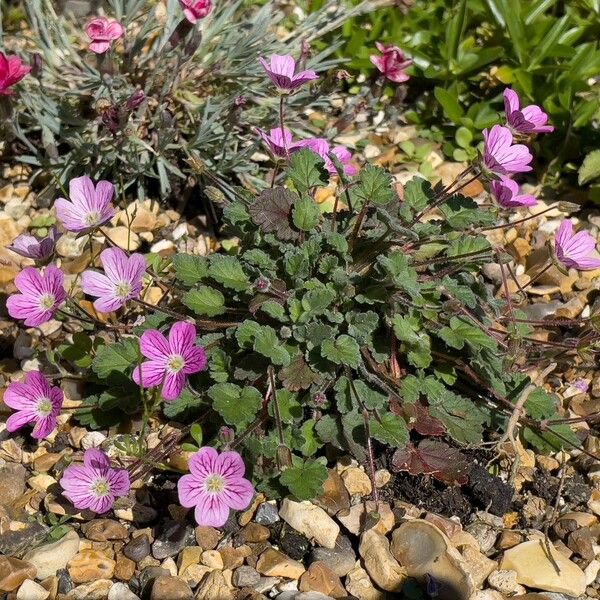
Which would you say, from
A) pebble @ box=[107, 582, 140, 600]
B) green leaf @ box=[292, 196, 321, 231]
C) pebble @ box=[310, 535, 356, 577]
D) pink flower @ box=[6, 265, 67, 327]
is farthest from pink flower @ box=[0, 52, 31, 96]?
pebble @ box=[310, 535, 356, 577]

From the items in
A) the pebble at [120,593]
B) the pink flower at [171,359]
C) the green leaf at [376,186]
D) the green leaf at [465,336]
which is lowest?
the pebble at [120,593]

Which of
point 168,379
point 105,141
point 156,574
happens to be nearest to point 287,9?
point 105,141

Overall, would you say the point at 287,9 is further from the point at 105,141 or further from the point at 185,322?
the point at 185,322

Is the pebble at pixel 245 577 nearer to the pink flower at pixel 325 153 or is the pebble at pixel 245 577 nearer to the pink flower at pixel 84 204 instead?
the pink flower at pixel 84 204

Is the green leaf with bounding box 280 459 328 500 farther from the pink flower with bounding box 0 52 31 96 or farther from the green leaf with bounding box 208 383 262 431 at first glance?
the pink flower with bounding box 0 52 31 96

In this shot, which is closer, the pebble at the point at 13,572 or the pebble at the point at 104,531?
the pebble at the point at 13,572

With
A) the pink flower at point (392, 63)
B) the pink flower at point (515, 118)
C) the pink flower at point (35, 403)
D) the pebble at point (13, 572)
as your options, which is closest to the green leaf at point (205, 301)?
the pink flower at point (35, 403)
